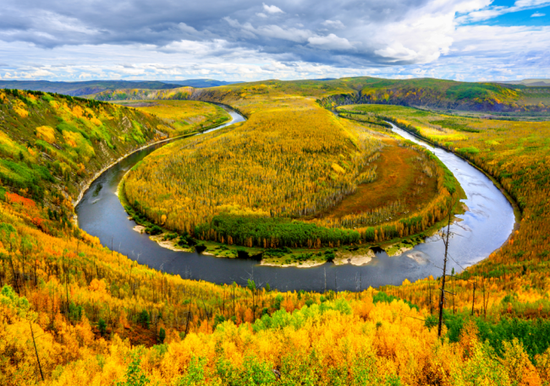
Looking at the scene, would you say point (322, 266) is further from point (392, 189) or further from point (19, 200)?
point (19, 200)

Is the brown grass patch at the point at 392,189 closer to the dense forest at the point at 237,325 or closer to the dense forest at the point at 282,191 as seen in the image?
the dense forest at the point at 282,191

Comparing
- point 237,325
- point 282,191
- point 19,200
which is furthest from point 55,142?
point 237,325

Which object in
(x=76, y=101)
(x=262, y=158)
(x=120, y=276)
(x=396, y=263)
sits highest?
(x=76, y=101)

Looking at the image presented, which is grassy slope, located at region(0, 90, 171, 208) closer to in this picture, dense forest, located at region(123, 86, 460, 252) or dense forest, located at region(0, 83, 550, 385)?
dense forest, located at region(0, 83, 550, 385)

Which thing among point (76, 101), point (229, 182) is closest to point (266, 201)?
point (229, 182)

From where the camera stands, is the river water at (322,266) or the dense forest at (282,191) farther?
the dense forest at (282,191)

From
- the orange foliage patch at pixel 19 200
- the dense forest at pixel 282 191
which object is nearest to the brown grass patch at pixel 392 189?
the dense forest at pixel 282 191

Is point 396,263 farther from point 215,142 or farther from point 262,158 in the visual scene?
point 215,142
